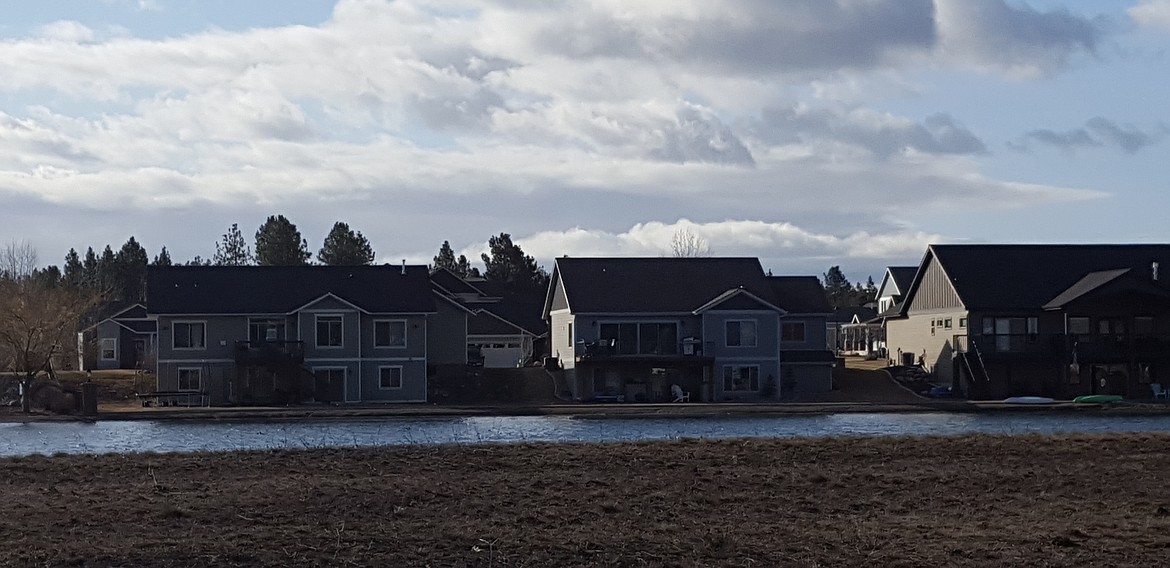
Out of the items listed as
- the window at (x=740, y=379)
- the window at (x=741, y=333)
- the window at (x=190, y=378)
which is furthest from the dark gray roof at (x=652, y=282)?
the window at (x=190, y=378)

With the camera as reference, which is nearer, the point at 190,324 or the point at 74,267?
the point at 190,324

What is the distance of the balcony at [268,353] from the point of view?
6316 cm

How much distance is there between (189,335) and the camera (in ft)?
213

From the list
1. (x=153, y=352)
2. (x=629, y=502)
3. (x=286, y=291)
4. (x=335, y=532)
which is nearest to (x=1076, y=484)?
(x=629, y=502)

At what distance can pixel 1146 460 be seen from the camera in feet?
73.7


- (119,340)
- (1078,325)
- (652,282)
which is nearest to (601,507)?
(652,282)

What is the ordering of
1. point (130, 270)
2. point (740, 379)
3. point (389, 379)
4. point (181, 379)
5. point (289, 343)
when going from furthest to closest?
point (130, 270)
point (740, 379)
point (389, 379)
point (181, 379)
point (289, 343)

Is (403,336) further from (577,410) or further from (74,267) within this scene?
(74,267)

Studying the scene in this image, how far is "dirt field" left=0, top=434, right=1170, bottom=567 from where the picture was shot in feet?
48.3

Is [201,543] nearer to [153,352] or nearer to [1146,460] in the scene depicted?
[1146,460]

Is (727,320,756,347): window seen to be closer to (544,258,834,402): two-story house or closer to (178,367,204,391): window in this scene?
(544,258,834,402): two-story house

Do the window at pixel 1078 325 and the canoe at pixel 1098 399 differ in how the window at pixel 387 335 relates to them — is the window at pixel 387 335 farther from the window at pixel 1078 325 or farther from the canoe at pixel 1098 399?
the window at pixel 1078 325

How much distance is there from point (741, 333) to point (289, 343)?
20988 millimetres

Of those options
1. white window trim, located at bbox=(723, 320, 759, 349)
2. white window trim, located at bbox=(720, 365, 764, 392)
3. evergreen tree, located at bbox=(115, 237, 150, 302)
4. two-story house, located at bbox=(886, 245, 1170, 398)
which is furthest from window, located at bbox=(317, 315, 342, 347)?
evergreen tree, located at bbox=(115, 237, 150, 302)
